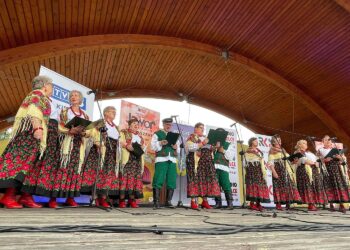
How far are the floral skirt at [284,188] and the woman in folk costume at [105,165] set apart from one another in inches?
109

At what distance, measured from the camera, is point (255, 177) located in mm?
4516

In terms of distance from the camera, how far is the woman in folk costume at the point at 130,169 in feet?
11.6

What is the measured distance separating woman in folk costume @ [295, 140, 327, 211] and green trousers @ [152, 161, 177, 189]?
242 cm

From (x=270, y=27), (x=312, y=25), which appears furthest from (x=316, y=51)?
(x=270, y=27)

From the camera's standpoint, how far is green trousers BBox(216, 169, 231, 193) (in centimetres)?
451

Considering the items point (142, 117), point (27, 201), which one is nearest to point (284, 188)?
point (142, 117)

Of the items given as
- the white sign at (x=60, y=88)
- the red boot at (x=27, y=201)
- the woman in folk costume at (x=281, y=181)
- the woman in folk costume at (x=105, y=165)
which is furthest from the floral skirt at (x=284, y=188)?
the red boot at (x=27, y=201)

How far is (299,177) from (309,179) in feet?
0.56

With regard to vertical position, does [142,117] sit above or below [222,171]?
above

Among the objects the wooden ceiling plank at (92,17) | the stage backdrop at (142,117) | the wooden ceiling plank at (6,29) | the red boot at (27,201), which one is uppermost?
the wooden ceiling plank at (92,17)

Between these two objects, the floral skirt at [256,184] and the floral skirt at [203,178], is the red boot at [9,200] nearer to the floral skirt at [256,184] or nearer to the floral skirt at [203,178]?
the floral skirt at [203,178]

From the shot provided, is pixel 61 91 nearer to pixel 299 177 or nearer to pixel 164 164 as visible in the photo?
pixel 164 164

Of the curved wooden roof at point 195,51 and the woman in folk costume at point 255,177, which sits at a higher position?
the curved wooden roof at point 195,51

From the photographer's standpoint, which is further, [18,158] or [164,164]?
[164,164]
